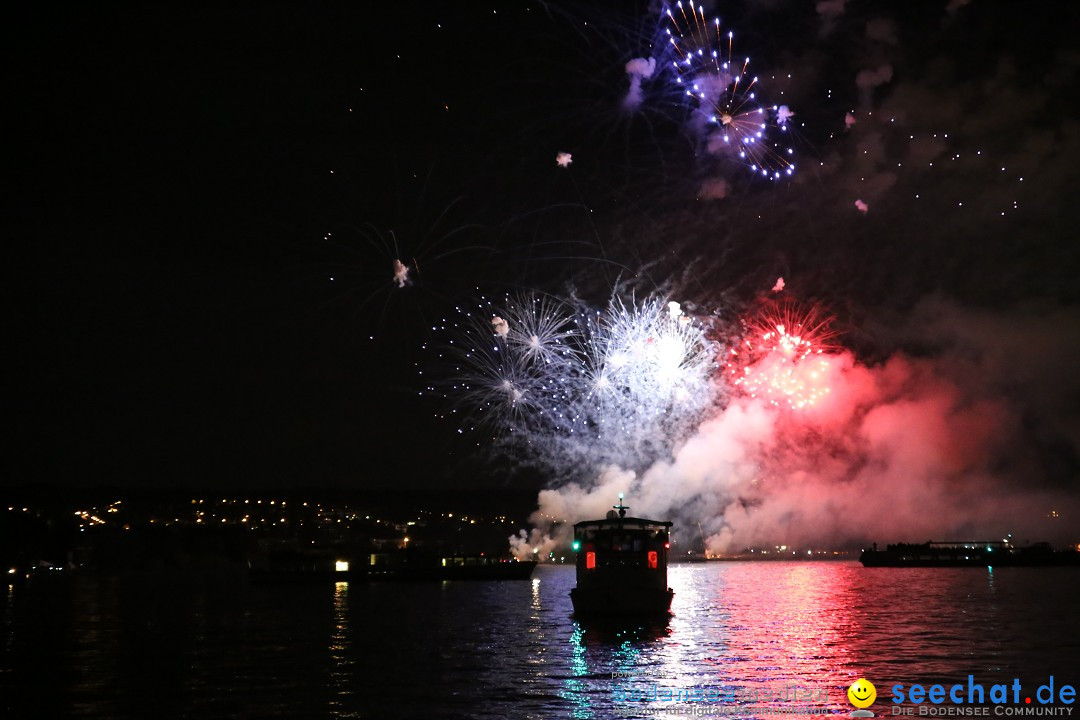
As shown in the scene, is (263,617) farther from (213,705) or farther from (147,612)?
(213,705)

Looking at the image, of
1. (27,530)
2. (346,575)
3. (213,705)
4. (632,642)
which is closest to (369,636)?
(632,642)

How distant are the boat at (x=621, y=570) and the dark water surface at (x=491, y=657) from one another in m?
1.90

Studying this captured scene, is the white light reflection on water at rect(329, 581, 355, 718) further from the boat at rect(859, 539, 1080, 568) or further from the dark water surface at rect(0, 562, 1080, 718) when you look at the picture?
the boat at rect(859, 539, 1080, 568)

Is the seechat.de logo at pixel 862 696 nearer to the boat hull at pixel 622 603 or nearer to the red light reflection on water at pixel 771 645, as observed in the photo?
the red light reflection on water at pixel 771 645

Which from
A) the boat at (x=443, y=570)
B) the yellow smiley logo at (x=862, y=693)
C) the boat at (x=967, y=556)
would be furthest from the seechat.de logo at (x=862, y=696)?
the boat at (x=967, y=556)

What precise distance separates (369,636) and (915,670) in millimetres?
26069

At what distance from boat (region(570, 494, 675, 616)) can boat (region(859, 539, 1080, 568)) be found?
13601 cm

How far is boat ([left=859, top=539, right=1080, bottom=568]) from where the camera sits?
184500mm

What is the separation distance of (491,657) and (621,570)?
21.1m

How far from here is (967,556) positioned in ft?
609

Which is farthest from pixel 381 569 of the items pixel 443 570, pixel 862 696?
pixel 862 696

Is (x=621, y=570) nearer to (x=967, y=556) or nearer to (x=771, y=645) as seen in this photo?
(x=771, y=645)

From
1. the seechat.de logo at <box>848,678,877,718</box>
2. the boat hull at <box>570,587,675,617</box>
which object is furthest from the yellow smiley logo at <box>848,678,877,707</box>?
the boat hull at <box>570,587,675,617</box>

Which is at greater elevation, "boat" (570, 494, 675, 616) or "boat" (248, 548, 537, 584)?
"boat" (570, 494, 675, 616)
